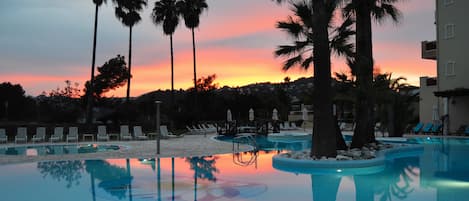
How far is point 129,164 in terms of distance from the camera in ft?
46.9

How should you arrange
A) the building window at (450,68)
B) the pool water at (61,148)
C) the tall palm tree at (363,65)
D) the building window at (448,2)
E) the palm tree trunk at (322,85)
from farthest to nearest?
the building window at (448,2), the building window at (450,68), the pool water at (61,148), the tall palm tree at (363,65), the palm tree trunk at (322,85)

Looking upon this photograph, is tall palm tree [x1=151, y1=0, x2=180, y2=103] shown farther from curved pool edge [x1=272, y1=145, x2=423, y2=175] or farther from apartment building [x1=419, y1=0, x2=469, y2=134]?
curved pool edge [x1=272, y1=145, x2=423, y2=175]

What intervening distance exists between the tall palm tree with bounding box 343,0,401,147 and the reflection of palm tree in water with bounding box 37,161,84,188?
9453mm

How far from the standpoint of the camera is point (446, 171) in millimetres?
12688

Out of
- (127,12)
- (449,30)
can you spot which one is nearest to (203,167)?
(449,30)

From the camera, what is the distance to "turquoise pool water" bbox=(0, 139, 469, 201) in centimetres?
932

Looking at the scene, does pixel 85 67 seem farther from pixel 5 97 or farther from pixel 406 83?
pixel 406 83

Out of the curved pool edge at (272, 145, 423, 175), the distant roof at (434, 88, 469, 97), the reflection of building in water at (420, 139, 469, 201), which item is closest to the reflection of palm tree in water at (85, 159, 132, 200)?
the curved pool edge at (272, 145, 423, 175)

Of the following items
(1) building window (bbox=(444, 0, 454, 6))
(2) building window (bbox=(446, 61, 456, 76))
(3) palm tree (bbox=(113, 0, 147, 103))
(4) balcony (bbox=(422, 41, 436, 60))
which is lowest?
(2) building window (bbox=(446, 61, 456, 76))

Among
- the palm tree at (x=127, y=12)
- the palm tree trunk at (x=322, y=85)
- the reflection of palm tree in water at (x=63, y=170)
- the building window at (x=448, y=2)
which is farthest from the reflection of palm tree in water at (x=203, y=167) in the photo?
the palm tree at (x=127, y=12)

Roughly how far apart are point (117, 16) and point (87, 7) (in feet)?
7.52

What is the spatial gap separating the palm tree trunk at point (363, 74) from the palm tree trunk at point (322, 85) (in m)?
3.75

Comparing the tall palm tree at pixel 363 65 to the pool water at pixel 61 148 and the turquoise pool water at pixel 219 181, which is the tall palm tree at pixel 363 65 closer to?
the turquoise pool water at pixel 219 181

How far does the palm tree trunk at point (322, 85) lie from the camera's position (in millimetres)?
12992
